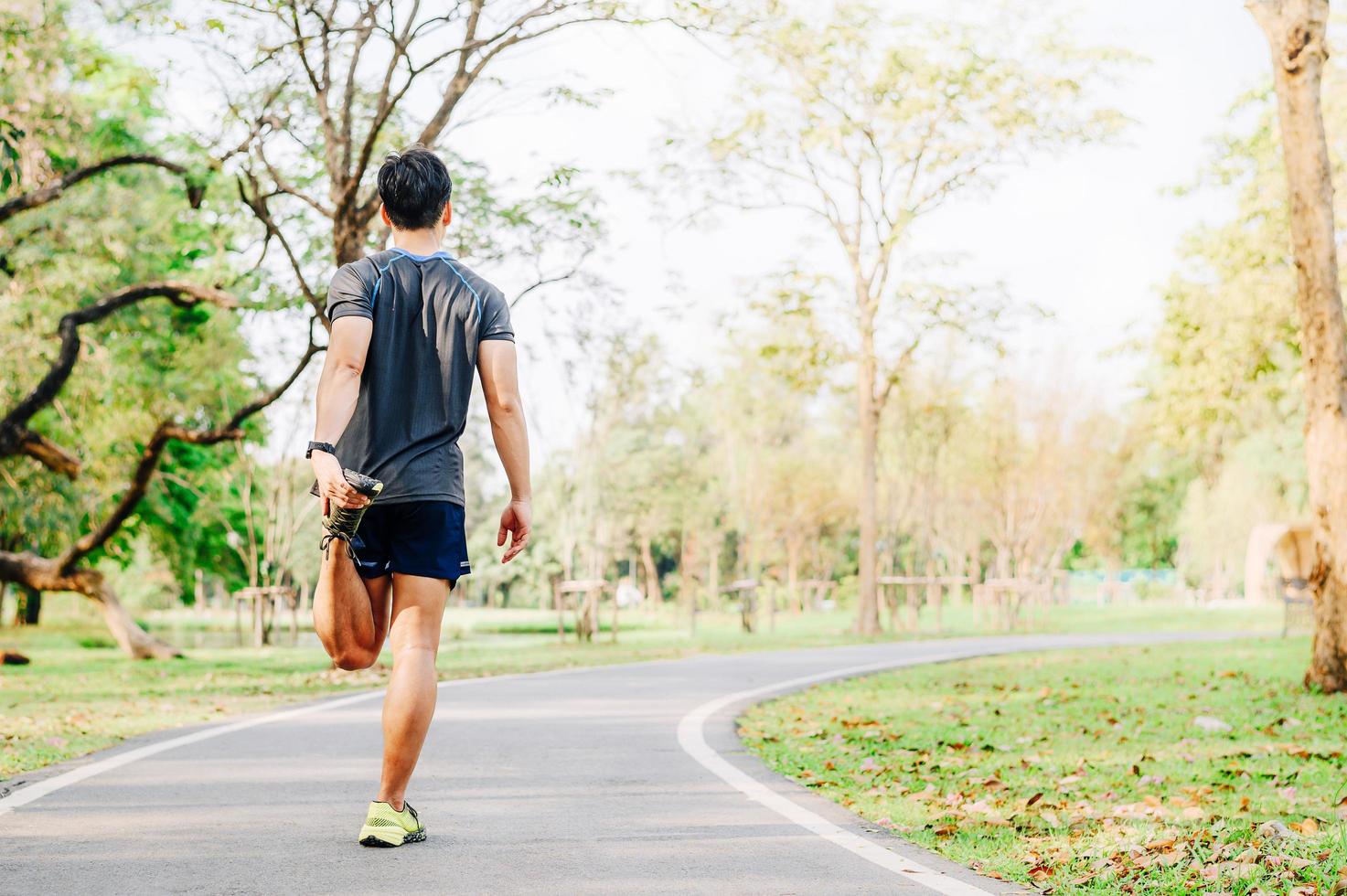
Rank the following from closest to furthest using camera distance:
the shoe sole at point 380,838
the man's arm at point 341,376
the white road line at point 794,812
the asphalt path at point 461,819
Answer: the asphalt path at point 461,819, the white road line at point 794,812, the man's arm at point 341,376, the shoe sole at point 380,838

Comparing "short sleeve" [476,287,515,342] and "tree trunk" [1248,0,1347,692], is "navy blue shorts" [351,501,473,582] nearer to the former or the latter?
"short sleeve" [476,287,515,342]

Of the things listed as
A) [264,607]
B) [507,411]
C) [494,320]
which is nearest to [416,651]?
[507,411]

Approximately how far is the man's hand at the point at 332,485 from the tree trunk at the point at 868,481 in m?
25.0

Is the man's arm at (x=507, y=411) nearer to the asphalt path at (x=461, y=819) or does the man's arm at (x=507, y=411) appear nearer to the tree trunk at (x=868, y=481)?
the asphalt path at (x=461, y=819)

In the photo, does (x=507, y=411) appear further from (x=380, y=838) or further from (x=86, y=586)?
(x=86, y=586)

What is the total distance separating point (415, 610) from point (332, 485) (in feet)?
2.01

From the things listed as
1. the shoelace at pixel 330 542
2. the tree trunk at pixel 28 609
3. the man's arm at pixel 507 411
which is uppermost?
the man's arm at pixel 507 411

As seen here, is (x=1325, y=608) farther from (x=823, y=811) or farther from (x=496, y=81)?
(x=496, y=81)

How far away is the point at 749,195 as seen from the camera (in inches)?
1144

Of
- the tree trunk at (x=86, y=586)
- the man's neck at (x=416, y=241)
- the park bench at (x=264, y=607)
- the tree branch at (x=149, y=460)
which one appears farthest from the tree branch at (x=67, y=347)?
the man's neck at (x=416, y=241)

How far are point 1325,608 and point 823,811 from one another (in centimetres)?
819

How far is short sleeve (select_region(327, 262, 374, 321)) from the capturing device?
193 inches

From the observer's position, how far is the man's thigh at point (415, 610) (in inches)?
193

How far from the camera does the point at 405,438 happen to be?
16.1ft
